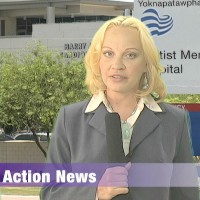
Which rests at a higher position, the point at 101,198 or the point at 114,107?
the point at 114,107

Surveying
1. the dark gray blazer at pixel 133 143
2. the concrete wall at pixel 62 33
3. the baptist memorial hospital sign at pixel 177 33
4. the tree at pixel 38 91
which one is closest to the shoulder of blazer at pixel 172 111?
the dark gray blazer at pixel 133 143

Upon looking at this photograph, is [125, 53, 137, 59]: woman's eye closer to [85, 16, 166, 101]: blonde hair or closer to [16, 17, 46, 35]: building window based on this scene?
[85, 16, 166, 101]: blonde hair

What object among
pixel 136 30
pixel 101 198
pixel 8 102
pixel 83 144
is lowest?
pixel 8 102

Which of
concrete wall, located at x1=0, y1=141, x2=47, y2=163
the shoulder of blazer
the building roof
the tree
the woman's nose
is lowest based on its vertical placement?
concrete wall, located at x1=0, y1=141, x2=47, y2=163

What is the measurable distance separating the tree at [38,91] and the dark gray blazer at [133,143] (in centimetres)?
2149

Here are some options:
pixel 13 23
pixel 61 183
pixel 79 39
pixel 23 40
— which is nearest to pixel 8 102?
pixel 79 39

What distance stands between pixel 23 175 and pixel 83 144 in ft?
3.07

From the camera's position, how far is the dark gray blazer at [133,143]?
2.27 meters

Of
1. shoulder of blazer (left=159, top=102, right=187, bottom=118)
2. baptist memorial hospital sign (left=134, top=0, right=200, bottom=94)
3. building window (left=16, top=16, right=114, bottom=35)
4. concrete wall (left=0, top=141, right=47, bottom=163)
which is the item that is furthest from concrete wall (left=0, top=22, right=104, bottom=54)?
shoulder of blazer (left=159, top=102, right=187, bottom=118)

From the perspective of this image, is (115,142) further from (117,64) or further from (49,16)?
(49,16)

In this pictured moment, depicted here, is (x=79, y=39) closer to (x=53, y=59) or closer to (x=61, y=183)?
(x=53, y=59)

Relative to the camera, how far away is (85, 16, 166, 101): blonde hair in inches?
91.3

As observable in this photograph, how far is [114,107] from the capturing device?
2334mm

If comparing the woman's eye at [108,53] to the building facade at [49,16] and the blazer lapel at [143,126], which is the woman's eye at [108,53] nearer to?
the blazer lapel at [143,126]
